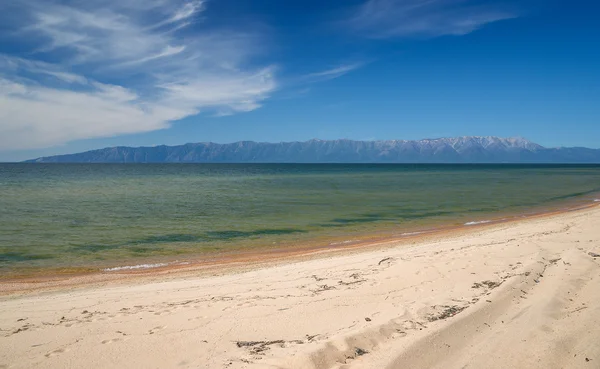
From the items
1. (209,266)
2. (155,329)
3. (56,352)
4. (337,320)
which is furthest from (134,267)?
(337,320)

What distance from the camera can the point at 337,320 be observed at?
Answer: 6578 mm

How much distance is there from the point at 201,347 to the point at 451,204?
104 ft

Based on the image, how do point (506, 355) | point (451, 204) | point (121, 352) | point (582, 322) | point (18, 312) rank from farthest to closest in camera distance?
point (451, 204) → point (18, 312) → point (582, 322) → point (121, 352) → point (506, 355)

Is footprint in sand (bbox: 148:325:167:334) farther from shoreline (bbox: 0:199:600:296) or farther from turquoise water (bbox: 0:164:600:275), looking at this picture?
turquoise water (bbox: 0:164:600:275)

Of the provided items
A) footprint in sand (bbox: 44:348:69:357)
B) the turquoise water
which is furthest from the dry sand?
the turquoise water

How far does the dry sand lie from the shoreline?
1584mm

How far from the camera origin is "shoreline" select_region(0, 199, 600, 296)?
11727 millimetres

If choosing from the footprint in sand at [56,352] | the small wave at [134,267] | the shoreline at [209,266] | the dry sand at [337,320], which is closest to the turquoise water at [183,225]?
the small wave at [134,267]

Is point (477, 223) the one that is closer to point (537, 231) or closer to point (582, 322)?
point (537, 231)

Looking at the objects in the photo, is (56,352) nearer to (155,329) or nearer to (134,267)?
(155,329)

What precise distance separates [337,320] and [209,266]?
8.42m

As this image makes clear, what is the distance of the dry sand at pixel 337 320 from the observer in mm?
Answer: 5188

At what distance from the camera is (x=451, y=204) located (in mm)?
33531

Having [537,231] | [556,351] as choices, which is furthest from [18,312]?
[537,231]
